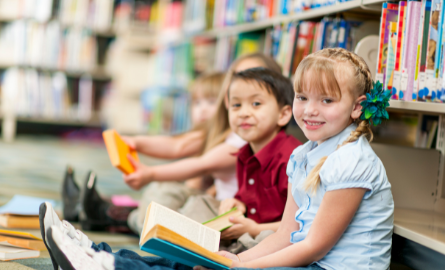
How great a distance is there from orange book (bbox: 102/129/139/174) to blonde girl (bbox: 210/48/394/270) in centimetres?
58

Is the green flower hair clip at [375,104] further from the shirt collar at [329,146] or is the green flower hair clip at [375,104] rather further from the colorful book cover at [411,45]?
the colorful book cover at [411,45]

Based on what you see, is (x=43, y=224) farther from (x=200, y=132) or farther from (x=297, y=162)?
(x=200, y=132)

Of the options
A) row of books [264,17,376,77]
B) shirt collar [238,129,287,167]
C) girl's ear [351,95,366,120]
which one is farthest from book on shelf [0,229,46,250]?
row of books [264,17,376,77]

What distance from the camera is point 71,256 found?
85 cm

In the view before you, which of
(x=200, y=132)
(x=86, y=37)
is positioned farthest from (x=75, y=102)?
(x=200, y=132)

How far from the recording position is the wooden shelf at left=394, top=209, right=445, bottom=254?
0.91 meters

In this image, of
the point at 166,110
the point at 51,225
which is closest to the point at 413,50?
the point at 51,225

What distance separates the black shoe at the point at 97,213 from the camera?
166 centimetres

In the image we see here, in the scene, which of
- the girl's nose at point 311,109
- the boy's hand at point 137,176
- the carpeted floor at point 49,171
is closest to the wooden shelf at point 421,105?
the girl's nose at point 311,109

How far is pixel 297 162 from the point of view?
3.41 ft

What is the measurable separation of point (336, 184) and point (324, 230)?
0.30 ft

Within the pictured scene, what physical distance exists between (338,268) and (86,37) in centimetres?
382

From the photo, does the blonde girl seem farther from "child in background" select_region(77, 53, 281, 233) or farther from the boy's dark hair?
"child in background" select_region(77, 53, 281, 233)

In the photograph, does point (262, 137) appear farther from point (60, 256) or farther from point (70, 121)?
point (70, 121)
